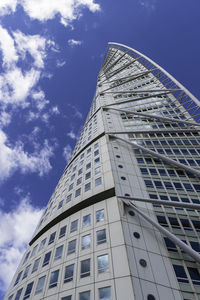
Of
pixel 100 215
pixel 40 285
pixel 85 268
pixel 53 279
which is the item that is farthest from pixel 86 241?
pixel 40 285

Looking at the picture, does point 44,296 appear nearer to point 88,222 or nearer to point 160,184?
point 88,222

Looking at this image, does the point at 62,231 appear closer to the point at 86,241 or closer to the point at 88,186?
the point at 86,241

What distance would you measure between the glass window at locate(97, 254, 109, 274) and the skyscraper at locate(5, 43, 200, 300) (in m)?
0.07

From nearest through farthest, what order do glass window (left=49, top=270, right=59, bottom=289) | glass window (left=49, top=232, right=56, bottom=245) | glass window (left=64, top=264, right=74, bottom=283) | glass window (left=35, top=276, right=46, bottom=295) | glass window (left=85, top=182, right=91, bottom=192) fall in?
1. glass window (left=64, top=264, right=74, bottom=283)
2. glass window (left=49, top=270, right=59, bottom=289)
3. glass window (left=35, top=276, right=46, bottom=295)
4. glass window (left=49, top=232, right=56, bottom=245)
5. glass window (left=85, top=182, right=91, bottom=192)

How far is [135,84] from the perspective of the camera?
58.4 meters

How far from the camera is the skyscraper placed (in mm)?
12914

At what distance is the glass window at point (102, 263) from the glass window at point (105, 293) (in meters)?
1.15

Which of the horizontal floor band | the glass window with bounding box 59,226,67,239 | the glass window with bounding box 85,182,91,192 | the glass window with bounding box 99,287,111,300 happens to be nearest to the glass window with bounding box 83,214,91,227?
the horizontal floor band

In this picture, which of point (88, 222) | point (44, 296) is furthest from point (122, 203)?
point (44, 296)

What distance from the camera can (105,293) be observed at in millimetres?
12133

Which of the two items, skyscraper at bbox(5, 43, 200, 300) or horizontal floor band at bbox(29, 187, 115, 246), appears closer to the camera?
skyscraper at bbox(5, 43, 200, 300)

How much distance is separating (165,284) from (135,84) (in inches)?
2115

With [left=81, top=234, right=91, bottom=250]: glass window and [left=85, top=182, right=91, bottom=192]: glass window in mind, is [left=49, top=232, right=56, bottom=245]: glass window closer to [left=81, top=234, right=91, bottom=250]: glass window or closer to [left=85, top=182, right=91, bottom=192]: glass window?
[left=81, top=234, right=91, bottom=250]: glass window

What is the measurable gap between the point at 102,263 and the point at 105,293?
6.49 feet
